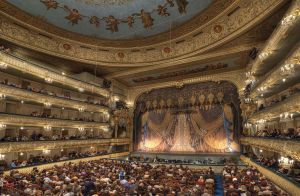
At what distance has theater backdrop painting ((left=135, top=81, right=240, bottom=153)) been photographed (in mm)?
21984

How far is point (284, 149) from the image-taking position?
34.5ft

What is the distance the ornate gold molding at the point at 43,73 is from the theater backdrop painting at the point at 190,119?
6782 millimetres

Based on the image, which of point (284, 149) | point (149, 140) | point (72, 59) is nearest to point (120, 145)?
point (149, 140)

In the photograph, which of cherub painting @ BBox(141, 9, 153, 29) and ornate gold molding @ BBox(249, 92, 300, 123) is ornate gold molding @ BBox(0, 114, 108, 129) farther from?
ornate gold molding @ BBox(249, 92, 300, 123)

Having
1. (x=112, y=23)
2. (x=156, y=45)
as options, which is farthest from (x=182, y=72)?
(x=112, y=23)

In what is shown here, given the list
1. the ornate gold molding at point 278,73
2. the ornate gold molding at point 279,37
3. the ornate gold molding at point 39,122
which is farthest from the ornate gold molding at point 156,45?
the ornate gold molding at point 39,122

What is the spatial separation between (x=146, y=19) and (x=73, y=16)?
6.64 m

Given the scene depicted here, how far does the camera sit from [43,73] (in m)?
18.6

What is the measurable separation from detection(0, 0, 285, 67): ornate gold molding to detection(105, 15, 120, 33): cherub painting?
2703mm

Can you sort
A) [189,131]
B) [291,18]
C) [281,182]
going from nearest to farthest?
[291,18] → [281,182] → [189,131]

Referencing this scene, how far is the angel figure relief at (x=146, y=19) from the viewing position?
1826 centimetres

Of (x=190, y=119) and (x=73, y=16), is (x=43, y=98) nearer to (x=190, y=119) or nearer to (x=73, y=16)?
(x=73, y=16)

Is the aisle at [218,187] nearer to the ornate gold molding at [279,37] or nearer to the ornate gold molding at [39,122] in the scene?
the ornate gold molding at [279,37]

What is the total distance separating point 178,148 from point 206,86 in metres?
7.95
